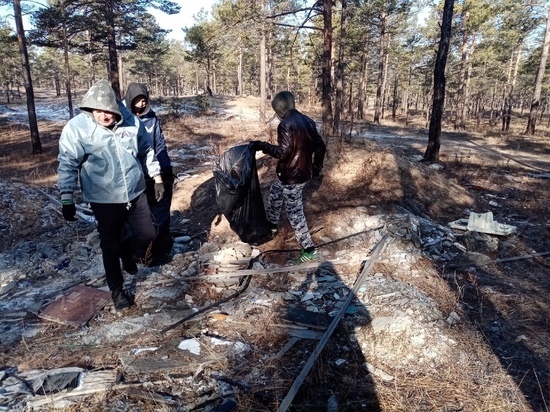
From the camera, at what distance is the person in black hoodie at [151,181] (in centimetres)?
406

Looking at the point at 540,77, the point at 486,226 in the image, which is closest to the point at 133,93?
the point at 486,226

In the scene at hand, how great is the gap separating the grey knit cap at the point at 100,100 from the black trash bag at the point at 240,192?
1.55 meters

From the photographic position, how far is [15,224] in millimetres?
6441

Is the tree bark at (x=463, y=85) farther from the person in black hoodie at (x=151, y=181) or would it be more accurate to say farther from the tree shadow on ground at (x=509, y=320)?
the person in black hoodie at (x=151, y=181)

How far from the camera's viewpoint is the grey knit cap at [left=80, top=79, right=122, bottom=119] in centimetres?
289

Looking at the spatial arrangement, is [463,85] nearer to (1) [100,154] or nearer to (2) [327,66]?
(2) [327,66]

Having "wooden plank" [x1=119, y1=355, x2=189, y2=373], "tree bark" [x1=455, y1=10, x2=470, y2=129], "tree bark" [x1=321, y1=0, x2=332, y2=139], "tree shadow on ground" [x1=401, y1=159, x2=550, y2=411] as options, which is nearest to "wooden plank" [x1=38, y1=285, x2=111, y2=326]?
"wooden plank" [x1=119, y1=355, x2=189, y2=373]

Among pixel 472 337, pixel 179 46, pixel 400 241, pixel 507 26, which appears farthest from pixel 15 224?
pixel 179 46

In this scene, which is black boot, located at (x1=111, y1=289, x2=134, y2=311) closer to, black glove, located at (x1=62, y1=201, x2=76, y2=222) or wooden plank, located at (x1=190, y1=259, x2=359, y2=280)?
wooden plank, located at (x1=190, y1=259, x2=359, y2=280)

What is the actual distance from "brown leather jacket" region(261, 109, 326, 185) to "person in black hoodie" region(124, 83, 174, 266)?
1.36 m

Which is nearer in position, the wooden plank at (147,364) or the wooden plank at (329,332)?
the wooden plank at (329,332)

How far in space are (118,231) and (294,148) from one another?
80.4 inches

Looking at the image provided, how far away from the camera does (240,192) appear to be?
4.22m

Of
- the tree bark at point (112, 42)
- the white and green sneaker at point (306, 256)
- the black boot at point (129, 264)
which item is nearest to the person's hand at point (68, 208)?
the black boot at point (129, 264)
